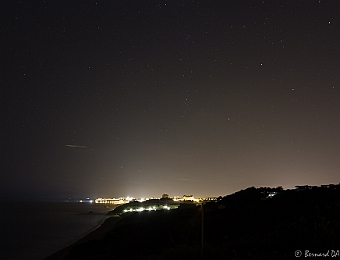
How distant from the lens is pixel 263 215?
107ft

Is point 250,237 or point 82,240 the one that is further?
point 82,240

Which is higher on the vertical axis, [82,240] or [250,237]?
[250,237]

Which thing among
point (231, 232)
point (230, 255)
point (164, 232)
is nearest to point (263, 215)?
point (231, 232)

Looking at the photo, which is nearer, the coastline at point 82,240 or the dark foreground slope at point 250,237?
the dark foreground slope at point 250,237

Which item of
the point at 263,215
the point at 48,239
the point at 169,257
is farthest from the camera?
the point at 48,239

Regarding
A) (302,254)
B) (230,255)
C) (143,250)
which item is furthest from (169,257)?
(143,250)

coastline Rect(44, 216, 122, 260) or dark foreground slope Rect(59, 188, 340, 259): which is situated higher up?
dark foreground slope Rect(59, 188, 340, 259)

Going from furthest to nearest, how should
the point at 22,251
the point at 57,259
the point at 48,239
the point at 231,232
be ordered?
the point at 48,239, the point at 22,251, the point at 57,259, the point at 231,232

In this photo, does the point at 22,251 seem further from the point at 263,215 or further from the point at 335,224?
the point at 335,224

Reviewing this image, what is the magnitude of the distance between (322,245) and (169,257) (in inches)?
215

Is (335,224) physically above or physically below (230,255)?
above

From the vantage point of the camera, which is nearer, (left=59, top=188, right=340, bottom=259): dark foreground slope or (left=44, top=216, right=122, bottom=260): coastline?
(left=59, top=188, right=340, bottom=259): dark foreground slope

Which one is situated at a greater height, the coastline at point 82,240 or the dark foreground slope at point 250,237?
the dark foreground slope at point 250,237

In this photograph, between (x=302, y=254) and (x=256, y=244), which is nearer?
(x=302, y=254)
